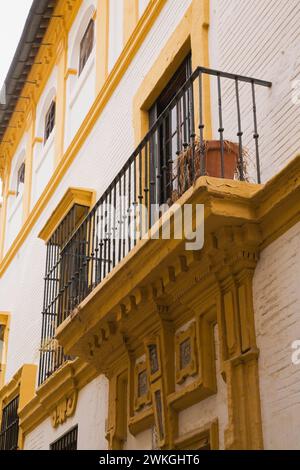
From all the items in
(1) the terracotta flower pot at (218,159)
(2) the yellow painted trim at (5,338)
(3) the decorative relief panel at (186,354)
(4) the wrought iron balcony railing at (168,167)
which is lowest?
(3) the decorative relief panel at (186,354)

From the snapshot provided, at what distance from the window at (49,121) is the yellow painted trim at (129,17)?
3754mm

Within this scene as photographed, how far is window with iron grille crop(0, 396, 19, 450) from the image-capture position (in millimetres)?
12297

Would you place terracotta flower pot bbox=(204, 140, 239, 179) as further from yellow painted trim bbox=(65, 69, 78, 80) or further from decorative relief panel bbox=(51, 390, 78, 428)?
yellow painted trim bbox=(65, 69, 78, 80)

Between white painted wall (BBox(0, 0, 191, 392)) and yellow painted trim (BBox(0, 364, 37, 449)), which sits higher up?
white painted wall (BBox(0, 0, 191, 392))

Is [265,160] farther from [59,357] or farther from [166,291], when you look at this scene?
[59,357]

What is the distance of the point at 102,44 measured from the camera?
11398 mm

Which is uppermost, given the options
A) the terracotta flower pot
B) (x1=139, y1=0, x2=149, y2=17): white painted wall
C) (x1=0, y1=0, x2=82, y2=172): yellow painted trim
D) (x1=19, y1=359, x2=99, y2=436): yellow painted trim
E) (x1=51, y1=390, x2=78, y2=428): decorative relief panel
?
(x1=0, y1=0, x2=82, y2=172): yellow painted trim

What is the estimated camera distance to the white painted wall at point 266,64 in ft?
20.5

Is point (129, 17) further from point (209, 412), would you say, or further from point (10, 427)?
point (10, 427)

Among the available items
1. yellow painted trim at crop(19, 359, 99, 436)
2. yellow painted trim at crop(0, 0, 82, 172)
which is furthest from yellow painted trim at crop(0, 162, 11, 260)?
yellow painted trim at crop(19, 359, 99, 436)

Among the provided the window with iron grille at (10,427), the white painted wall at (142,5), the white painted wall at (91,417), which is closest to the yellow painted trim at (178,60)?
the white painted wall at (142,5)

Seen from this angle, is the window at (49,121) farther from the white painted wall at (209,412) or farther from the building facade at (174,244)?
the white painted wall at (209,412)

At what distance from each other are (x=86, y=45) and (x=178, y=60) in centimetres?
436

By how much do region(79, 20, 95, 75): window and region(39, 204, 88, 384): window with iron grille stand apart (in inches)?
117
